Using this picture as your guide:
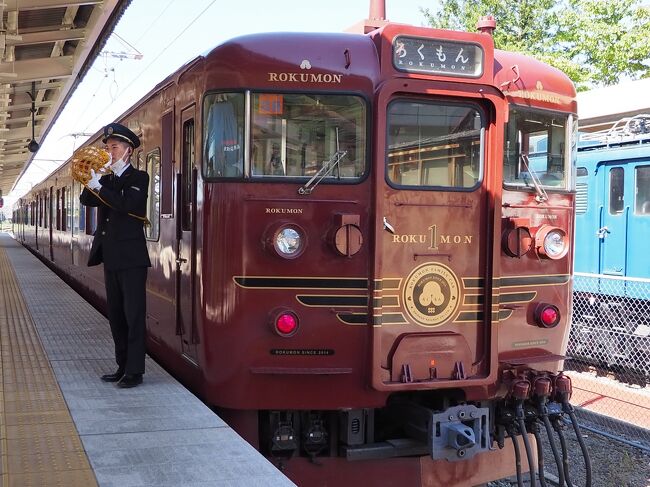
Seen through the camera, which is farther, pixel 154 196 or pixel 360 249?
pixel 154 196

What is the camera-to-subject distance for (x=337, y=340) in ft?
14.3

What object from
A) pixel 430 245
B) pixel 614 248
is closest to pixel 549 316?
pixel 430 245

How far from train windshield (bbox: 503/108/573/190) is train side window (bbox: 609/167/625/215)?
6.21 meters

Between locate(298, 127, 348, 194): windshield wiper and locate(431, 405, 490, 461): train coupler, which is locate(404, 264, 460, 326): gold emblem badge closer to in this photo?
locate(431, 405, 490, 461): train coupler

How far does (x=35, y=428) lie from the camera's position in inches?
163

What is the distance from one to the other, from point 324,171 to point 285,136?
0.32m

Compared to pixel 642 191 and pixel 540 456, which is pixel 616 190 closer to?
pixel 642 191

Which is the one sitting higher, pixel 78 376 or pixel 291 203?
pixel 291 203

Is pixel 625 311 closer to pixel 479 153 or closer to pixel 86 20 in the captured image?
pixel 479 153

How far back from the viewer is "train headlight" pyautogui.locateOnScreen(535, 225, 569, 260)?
4.80 meters

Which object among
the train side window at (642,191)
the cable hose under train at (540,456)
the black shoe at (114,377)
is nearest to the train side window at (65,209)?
the black shoe at (114,377)

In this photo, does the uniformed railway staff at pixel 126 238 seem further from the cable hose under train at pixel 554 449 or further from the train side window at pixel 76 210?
the train side window at pixel 76 210

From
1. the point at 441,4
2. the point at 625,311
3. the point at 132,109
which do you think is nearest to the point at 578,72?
the point at 441,4

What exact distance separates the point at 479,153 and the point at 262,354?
191 cm
